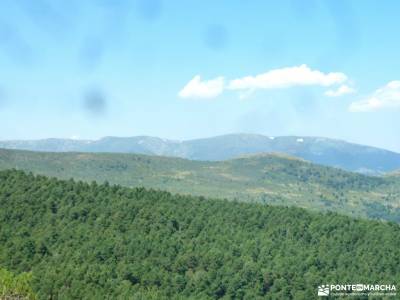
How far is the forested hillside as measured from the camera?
400 ft

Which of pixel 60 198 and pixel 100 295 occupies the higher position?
pixel 60 198

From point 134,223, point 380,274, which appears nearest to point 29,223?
point 134,223

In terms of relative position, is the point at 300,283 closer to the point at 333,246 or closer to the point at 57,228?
the point at 333,246

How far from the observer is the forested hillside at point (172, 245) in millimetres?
122000

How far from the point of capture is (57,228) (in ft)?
492

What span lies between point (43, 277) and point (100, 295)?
14131mm

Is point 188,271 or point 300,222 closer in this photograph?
point 188,271

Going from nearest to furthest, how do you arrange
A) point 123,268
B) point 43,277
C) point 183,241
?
point 43,277 < point 123,268 < point 183,241

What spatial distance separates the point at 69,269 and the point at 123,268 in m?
10.4

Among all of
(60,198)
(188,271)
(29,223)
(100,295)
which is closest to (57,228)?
(29,223)

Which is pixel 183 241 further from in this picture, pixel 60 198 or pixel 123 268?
pixel 60 198

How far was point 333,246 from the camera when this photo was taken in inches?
6127

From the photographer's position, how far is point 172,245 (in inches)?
5610

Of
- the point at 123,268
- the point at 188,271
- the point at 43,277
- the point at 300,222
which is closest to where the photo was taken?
the point at 43,277
